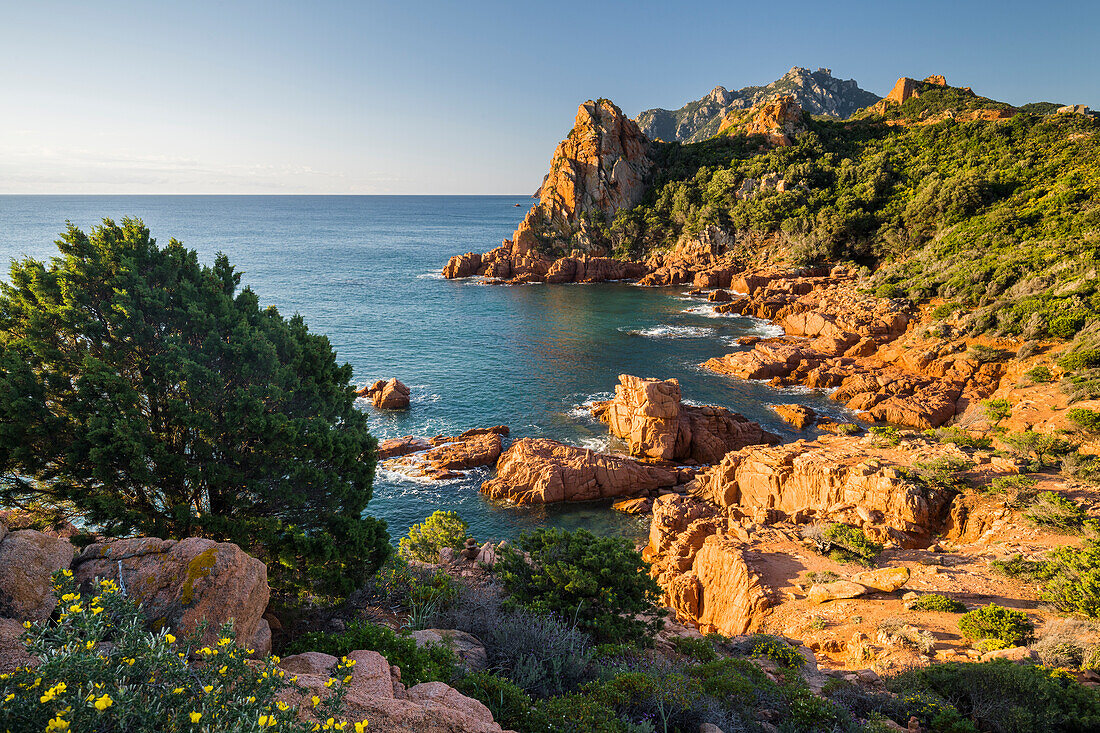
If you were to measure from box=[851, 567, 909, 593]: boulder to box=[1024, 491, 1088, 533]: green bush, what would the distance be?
577cm

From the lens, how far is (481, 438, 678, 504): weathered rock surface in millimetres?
31312

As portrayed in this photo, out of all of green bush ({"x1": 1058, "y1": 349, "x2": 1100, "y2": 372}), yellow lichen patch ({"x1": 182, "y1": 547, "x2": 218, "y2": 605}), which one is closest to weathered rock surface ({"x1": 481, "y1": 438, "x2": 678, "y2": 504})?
yellow lichen patch ({"x1": 182, "y1": 547, "x2": 218, "y2": 605})

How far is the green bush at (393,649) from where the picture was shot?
9.10m

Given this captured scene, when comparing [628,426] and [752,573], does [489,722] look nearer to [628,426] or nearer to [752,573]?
[752,573]

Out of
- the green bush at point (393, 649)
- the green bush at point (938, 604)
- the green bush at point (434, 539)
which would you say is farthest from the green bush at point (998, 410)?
the green bush at point (393, 649)

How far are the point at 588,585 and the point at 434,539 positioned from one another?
9.10 m

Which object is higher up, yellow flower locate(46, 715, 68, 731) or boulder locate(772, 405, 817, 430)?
yellow flower locate(46, 715, 68, 731)

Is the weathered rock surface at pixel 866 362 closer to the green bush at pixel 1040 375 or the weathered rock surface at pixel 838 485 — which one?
the green bush at pixel 1040 375

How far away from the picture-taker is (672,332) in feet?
199

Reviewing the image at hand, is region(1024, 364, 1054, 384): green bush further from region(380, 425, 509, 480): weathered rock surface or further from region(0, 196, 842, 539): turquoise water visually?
region(380, 425, 509, 480): weathered rock surface

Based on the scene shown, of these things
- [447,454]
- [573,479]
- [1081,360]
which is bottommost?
[447,454]

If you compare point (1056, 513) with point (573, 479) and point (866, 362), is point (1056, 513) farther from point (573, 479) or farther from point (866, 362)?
point (866, 362)

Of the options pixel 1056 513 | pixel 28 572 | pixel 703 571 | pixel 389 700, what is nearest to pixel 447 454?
pixel 703 571

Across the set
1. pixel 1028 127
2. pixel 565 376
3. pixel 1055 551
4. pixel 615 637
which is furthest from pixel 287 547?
pixel 1028 127
